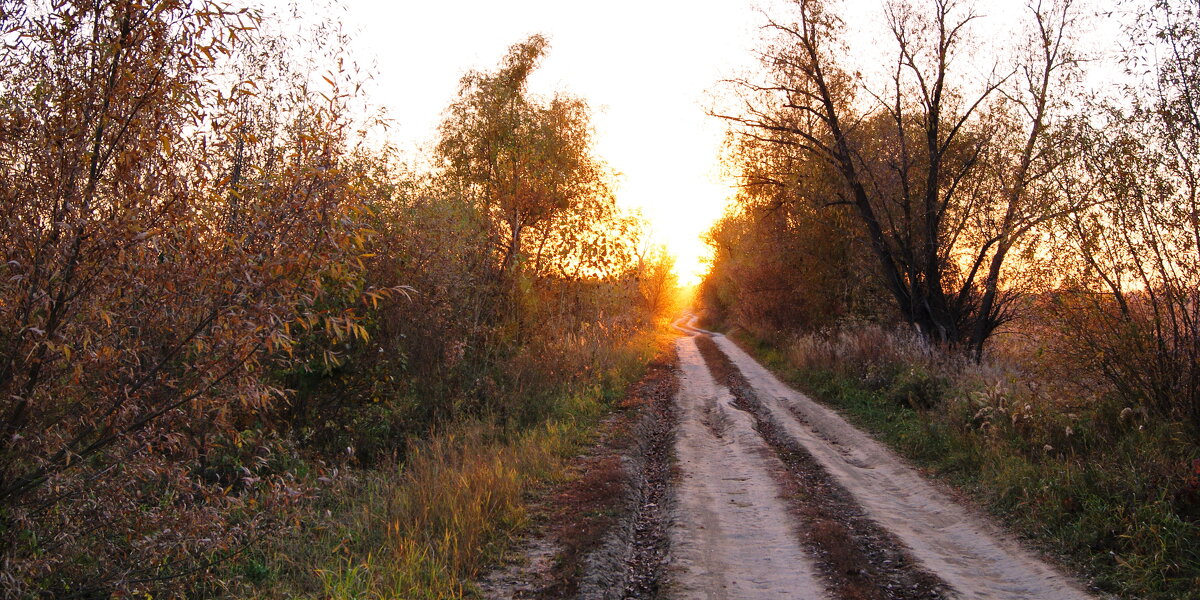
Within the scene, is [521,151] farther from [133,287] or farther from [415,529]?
[133,287]

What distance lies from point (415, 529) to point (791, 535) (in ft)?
12.2

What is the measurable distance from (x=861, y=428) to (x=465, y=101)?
12.3m

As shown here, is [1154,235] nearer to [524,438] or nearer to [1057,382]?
[1057,382]

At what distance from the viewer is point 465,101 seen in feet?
58.8

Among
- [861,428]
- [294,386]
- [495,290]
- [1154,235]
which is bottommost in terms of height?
[861,428]

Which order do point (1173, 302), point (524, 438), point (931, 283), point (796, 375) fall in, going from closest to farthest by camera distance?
point (1173, 302), point (524, 438), point (931, 283), point (796, 375)

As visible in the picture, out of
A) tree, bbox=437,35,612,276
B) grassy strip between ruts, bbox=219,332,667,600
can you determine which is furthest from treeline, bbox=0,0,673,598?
tree, bbox=437,35,612,276

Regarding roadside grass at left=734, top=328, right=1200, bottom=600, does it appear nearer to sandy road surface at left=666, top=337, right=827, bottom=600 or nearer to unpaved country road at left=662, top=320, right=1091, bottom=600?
unpaved country road at left=662, top=320, right=1091, bottom=600

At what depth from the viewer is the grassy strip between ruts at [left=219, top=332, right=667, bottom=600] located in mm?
5371

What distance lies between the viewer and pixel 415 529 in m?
6.41

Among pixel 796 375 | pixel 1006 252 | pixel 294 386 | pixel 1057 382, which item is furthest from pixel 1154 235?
pixel 796 375

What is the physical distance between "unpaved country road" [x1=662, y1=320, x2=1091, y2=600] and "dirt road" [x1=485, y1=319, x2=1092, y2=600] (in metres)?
0.02

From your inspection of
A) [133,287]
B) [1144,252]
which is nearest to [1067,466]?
[1144,252]

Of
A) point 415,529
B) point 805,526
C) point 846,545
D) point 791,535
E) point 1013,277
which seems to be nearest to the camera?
point 415,529
